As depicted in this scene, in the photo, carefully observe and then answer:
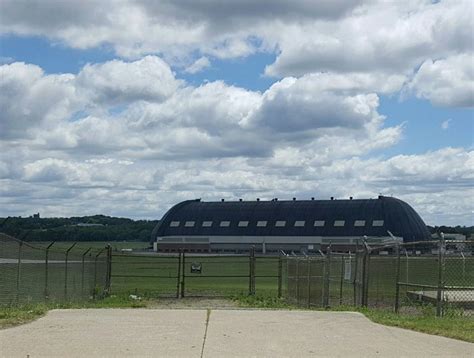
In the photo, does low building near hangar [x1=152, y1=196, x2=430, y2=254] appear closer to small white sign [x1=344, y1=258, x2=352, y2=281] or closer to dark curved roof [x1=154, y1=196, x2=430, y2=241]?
dark curved roof [x1=154, y1=196, x2=430, y2=241]

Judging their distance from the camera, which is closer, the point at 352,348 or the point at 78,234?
the point at 352,348

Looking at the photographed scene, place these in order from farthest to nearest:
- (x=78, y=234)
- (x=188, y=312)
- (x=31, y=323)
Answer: (x=78, y=234) → (x=188, y=312) → (x=31, y=323)

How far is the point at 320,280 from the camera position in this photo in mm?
23875

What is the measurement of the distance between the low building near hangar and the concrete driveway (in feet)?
247

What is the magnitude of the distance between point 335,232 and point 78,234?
141 ft

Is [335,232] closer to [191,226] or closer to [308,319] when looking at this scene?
[191,226]

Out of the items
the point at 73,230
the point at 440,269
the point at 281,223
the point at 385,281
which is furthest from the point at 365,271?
the point at 281,223

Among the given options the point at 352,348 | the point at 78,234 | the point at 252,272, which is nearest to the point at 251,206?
the point at 78,234

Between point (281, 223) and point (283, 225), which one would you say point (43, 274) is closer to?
point (283, 225)

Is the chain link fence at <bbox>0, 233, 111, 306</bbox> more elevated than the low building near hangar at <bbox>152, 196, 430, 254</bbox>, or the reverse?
the low building near hangar at <bbox>152, 196, 430, 254</bbox>

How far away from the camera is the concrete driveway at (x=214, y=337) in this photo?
9.71m

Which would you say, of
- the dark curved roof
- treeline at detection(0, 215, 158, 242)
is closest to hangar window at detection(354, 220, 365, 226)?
the dark curved roof

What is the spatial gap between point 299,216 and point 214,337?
289 ft

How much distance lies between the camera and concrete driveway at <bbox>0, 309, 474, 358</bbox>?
9711 millimetres
